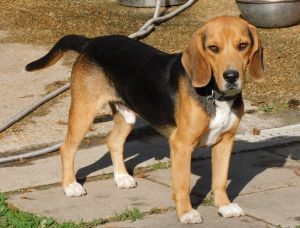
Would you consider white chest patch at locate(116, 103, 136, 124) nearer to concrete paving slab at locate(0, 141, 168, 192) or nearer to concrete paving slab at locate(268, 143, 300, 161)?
concrete paving slab at locate(0, 141, 168, 192)

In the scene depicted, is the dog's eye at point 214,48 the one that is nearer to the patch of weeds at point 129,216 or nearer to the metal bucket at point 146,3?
the patch of weeds at point 129,216

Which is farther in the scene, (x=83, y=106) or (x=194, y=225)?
(x=83, y=106)

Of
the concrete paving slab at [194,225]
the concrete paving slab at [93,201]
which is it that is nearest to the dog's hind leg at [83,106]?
the concrete paving slab at [93,201]

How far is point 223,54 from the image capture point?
18.6ft

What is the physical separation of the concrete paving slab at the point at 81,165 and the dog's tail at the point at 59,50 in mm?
881

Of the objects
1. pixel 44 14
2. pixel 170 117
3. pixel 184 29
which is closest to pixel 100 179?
pixel 170 117

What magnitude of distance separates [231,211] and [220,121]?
2.21 ft

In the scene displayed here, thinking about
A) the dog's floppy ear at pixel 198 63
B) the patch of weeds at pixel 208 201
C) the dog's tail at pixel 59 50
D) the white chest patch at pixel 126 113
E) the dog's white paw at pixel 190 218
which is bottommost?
the patch of weeds at pixel 208 201

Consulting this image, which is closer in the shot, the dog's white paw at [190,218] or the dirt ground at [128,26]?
the dog's white paw at [190,218]

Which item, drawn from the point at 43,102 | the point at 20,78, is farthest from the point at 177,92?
the point at 20,78

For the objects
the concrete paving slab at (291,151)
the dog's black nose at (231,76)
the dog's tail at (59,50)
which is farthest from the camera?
the concrete paving slab at (291,151)

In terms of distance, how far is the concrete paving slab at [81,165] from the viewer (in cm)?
707

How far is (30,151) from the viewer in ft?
26.0

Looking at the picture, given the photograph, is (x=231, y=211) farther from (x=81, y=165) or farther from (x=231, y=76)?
(x=81, y=165)
